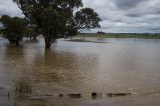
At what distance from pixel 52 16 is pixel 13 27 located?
12.0 metres

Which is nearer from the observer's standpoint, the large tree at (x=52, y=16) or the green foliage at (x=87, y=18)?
the large tree at (x=52, y=16)

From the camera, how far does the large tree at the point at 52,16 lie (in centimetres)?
4434

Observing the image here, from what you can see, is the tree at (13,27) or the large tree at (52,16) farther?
the tree at (13,27)

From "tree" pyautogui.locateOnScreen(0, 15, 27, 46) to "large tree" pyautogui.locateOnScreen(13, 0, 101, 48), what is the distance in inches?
261

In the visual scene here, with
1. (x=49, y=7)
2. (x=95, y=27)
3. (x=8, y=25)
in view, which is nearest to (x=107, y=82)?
(x=49, y=7)

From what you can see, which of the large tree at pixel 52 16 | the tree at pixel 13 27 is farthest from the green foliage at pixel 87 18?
the tree at pixel 13 27

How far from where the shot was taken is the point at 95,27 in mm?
52312

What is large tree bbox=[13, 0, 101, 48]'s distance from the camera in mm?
44344

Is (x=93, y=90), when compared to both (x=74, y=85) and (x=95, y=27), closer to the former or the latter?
(x=74, y=85)

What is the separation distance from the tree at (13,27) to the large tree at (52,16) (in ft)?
21.8

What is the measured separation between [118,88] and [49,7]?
1179 inches

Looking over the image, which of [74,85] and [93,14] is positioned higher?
[93,14]

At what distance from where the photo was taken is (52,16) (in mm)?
43938

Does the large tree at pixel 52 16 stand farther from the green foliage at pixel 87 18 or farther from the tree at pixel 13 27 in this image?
the tree at pixel 13 27
